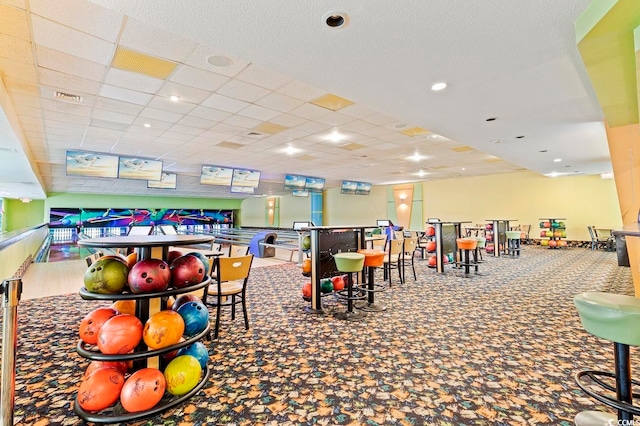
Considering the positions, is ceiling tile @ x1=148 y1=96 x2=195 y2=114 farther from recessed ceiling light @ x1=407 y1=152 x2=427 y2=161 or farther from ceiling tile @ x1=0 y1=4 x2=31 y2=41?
recessed ceiling light @ x1=407 y1=152 x2=427 y2=161

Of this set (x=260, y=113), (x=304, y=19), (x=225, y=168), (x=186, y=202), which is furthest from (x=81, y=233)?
(x=304, y=19)

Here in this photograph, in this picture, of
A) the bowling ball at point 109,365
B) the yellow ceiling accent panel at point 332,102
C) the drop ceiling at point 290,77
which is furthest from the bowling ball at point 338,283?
the bowling ball at point 109,365

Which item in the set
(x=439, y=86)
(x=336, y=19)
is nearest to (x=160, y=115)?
(x=336, y=19)

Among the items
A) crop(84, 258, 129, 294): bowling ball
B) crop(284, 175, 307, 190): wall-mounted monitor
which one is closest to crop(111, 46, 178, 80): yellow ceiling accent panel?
crop(84, 258, 129, 294): bowling ball

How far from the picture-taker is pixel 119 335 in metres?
1.81

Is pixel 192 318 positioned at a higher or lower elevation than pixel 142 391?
higher

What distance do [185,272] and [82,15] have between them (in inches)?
87.0

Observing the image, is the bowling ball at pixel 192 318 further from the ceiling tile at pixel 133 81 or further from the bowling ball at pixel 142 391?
the ceiling tile at pixel 133 81

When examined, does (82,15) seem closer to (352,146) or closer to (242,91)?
(242,91)

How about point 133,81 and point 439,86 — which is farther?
point 133,81

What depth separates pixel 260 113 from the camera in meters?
4.71

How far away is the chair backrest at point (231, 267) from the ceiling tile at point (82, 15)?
7.08 ft

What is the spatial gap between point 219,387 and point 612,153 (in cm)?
574

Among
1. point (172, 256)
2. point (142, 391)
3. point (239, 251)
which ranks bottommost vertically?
point (142, 391)
